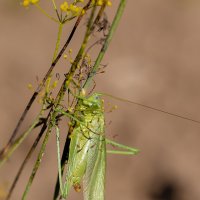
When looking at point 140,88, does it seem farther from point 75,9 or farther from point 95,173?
point 75,9

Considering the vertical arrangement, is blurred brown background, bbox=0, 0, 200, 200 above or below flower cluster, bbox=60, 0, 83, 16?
above

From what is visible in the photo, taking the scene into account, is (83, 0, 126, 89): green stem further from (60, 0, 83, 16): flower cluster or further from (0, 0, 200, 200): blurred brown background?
(0, 0, 200, 200): blurred brown background

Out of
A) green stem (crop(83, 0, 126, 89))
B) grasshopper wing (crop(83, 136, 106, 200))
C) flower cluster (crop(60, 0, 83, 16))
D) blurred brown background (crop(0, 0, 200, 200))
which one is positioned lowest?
grasshopper wing (crop(83, 136, 106, 200))

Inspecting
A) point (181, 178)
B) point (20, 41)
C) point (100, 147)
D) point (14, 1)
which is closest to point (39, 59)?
point (20, 41)

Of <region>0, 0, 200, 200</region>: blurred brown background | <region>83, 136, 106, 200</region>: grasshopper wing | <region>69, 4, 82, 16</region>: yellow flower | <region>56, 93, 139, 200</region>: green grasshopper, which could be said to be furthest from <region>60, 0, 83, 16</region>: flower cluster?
<region>0, 0, 200, 200</region>: blurred brown background

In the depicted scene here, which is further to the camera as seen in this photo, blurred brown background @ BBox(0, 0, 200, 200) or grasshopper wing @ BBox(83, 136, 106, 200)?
blurred brown background @ BBox(0, 0, 200, 200)

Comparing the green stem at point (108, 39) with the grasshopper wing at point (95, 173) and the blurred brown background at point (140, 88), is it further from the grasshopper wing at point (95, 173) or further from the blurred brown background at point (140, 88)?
the blurred brown background at point (140, 88)

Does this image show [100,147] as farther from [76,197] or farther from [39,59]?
[39,59]

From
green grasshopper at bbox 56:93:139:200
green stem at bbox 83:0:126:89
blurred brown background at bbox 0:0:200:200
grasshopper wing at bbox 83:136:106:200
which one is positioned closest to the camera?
green stem at bbox 83:0:126:89
